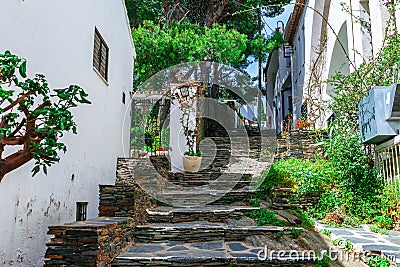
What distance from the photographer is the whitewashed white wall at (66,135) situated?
9.89 ft

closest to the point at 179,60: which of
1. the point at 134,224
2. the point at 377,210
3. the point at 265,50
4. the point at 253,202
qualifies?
the point at 265,50

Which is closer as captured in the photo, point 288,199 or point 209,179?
point 288,199

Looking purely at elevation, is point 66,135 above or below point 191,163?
above

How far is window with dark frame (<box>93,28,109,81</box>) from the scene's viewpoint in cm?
575

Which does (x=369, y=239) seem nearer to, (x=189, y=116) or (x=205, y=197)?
(x=205, y=197)

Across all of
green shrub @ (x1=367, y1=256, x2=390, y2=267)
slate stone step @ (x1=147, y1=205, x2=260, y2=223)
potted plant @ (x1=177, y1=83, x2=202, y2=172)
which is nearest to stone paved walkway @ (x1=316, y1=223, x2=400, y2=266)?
green shrub @ (x1=367, y1=256, x2=390, y2=267)

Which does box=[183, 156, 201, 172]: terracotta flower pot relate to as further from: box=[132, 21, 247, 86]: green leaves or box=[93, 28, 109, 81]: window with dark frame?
box=[93, 28, 109, 81]: window with dark frame

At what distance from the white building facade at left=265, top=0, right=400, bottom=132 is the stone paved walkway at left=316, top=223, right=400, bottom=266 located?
145 inches

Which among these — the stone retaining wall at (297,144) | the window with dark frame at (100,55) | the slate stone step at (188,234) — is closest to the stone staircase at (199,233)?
the slate stone step at (188,234)

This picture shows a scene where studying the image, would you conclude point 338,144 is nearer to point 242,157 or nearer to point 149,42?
point 242,157

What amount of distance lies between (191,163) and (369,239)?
5.18m

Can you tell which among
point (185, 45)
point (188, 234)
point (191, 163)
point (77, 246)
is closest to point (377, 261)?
point (188, 234)

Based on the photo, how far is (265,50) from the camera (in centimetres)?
1099

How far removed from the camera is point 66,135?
4.29 m
